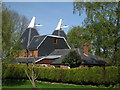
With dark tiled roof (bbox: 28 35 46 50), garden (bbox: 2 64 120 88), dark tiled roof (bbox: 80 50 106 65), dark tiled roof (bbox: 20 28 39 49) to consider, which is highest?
dark tiled roof (bbox: 20 28 39 49)

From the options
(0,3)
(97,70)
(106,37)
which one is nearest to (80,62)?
(97,70)

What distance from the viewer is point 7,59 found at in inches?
503

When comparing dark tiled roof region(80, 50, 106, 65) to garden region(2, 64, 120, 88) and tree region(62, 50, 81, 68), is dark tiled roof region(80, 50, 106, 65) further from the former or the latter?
garden region(2, 64, 120, 88)

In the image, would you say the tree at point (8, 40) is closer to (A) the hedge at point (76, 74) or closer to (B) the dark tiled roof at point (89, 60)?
(A) the hedge at point (76, 74)

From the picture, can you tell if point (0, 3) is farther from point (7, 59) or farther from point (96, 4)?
point (96, 4)

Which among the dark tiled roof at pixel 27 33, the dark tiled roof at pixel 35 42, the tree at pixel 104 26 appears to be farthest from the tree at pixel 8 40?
the dark tiled roof at pixel 27 33

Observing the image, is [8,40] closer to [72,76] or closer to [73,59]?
[72,76]

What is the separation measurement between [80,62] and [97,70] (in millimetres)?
6165

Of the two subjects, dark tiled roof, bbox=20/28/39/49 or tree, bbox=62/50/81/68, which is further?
dark tiled roof, bbox=20/28/39/49

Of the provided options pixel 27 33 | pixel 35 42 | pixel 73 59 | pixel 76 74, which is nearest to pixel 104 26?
pixel 76 74

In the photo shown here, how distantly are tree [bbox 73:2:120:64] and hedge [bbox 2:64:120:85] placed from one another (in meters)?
1.83

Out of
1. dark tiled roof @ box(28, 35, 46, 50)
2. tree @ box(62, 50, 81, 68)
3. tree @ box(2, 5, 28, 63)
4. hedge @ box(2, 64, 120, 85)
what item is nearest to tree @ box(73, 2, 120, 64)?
hedge @ box(2, 64, 120, 85)

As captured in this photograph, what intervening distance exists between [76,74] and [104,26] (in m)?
5.42

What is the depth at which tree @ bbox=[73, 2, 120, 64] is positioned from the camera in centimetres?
1121
